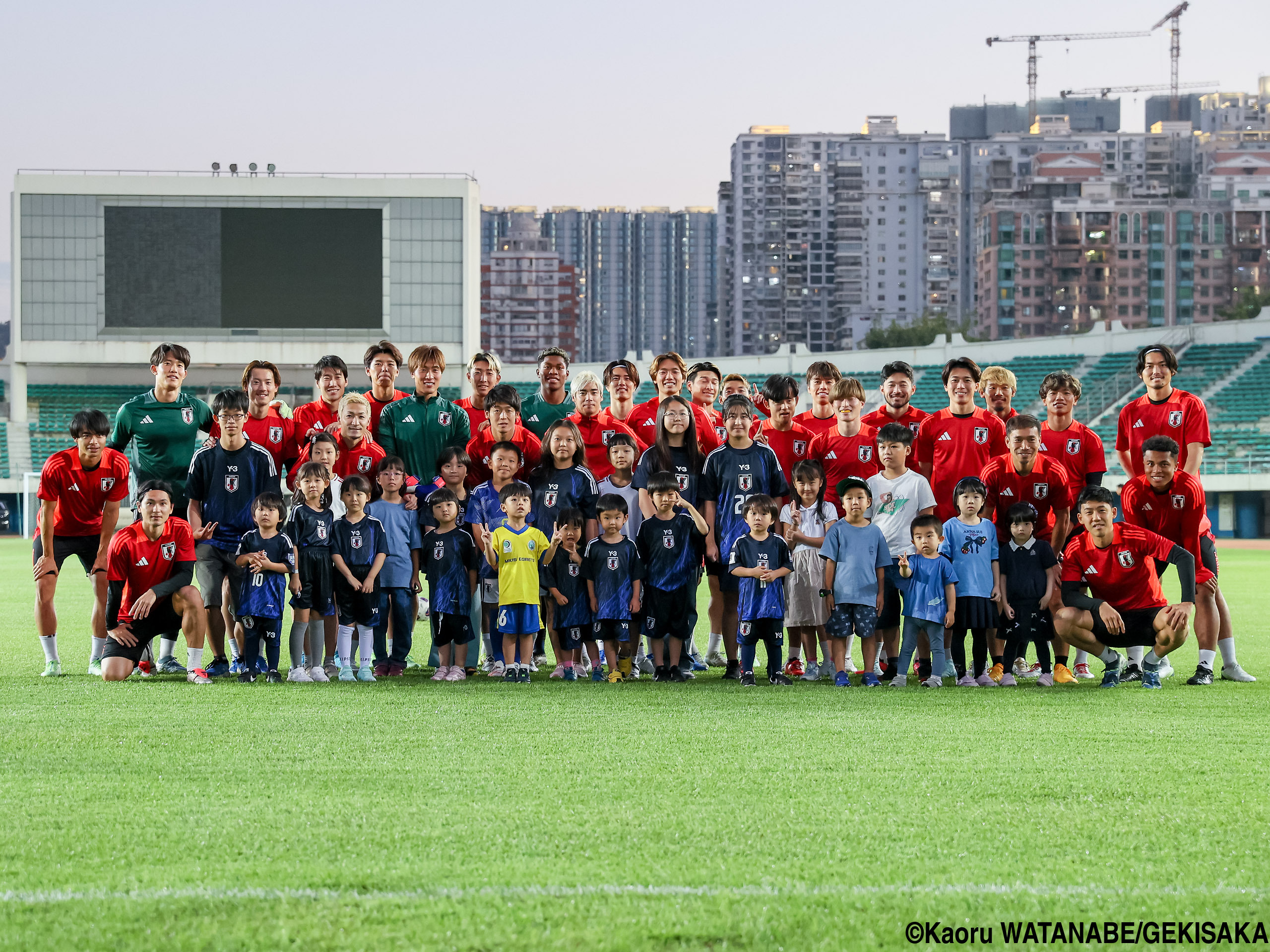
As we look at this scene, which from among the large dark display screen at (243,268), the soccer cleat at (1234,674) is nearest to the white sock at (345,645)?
the soccer cleat at (1234,674)

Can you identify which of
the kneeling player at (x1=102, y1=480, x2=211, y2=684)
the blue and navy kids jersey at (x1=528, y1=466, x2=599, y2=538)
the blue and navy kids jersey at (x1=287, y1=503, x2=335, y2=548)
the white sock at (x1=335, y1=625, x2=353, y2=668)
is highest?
the blue and navy kids jersey at (x1=528, y1=466, x2=599, y2=538)

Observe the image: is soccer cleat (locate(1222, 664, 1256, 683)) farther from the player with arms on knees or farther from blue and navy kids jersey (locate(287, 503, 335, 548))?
the player with arms on knees

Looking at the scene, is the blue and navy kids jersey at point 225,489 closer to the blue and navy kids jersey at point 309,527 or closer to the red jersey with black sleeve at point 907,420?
the blue and navy kids jersey at point 309,527

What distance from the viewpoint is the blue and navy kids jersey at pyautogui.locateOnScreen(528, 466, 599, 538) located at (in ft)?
26.2

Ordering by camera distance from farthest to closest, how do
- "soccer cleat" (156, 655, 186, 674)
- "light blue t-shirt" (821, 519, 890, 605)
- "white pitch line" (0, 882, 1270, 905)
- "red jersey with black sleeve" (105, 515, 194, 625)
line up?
"soccer cleat" (156, 655, 186, 674) < "red jersey with black sleeve" (105, 515, 194, 625) < "light blue t-shirt" (821, 519, 890, 605) < "white pitch line" (0, 882, 1270, 905)

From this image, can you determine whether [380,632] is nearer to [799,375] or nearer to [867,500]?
[867,500]

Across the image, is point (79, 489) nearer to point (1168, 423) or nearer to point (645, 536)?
point (645, 536)

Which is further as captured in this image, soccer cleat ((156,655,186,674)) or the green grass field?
soccer cleat ((156,655,186,674))

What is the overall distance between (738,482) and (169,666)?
149 inches

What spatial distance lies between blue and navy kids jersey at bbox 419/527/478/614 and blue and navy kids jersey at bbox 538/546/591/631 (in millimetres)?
453

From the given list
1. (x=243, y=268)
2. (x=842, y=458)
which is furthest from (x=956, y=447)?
(x=243, y=268)

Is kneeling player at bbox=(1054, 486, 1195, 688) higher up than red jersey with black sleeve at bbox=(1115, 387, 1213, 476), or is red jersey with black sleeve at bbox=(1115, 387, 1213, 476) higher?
red jersey with black sleeve at bbox=(1115, 387, 1213, 476)

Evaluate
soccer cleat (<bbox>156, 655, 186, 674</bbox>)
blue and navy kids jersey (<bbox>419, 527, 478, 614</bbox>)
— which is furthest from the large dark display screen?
blue and navy kids jersey (<bbox>419, 527, 478, 614</bbox>)

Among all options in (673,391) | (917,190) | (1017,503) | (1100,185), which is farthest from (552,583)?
(917,190)
